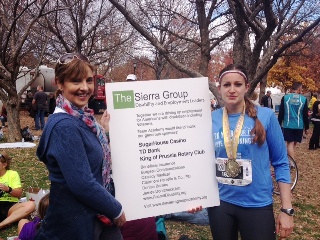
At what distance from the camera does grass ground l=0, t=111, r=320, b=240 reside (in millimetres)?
4633

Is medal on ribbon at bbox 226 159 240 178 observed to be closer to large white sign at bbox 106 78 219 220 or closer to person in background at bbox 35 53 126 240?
large white sign at bbox 106 78 219 220

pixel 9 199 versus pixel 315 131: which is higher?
pixel 315 131

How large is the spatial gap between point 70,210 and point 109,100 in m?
0.76

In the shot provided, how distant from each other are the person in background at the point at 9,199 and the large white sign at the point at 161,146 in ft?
10.1

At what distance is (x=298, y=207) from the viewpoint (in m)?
5.79

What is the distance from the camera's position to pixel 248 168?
2.28 meters

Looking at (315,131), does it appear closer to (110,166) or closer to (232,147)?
(232,147)

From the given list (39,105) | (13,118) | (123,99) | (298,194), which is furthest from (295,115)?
(39,105)

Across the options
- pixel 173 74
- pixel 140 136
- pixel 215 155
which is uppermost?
pixel 173 74

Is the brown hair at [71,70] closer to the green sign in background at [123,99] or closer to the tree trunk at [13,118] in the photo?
the green sign in background at [123,99]

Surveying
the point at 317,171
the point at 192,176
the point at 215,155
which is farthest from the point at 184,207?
the point at 317,171

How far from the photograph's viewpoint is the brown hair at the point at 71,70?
1.83m

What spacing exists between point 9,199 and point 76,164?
3952mm

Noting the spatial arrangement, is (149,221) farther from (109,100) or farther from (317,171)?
(317,171)
